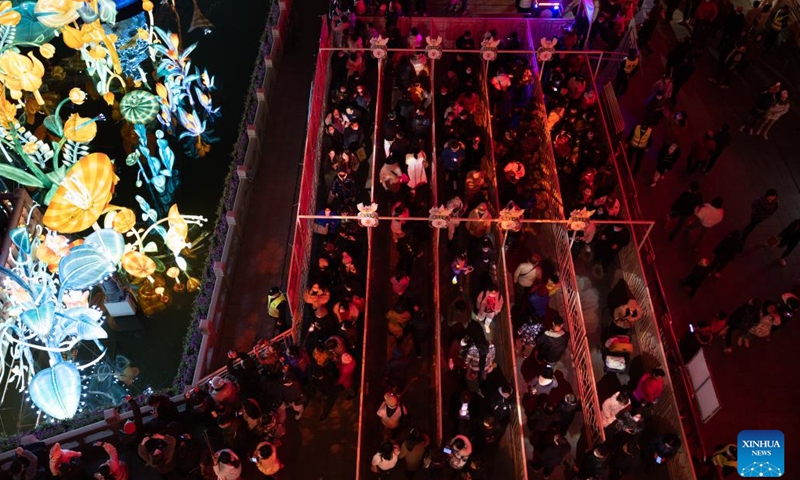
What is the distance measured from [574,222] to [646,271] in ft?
7.82

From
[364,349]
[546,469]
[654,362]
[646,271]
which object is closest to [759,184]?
[646,271]

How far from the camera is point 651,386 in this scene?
9844mm

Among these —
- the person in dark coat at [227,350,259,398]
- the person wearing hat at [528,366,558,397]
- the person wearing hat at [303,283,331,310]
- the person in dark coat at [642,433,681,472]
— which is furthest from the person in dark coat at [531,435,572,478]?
the person in dark coat at [227,350,259,398]

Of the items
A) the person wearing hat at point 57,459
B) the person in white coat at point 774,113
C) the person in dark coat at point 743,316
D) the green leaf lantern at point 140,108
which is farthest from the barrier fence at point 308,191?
the person in white coat at point 774,113

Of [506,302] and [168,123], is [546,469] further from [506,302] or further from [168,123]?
[168,123]

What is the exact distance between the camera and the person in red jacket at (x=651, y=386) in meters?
9.82

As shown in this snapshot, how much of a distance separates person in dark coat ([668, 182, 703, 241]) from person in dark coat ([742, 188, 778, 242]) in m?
0.98

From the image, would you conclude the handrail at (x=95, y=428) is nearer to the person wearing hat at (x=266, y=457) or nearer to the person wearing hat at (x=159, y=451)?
the person wearing hat at (x=159, y=451)

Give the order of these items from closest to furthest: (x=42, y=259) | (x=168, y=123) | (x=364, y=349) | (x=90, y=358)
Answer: (x=364, y=349), (x=42, y=259), (x=90, y=358), (x=168, y=123)

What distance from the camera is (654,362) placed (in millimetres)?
10805

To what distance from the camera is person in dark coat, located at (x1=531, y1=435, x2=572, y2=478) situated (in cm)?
923

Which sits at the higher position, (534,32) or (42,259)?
(534,32)

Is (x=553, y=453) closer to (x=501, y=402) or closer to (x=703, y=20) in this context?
(x=501, y=402)

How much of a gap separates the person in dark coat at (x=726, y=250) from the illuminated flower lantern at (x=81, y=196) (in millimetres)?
10984
